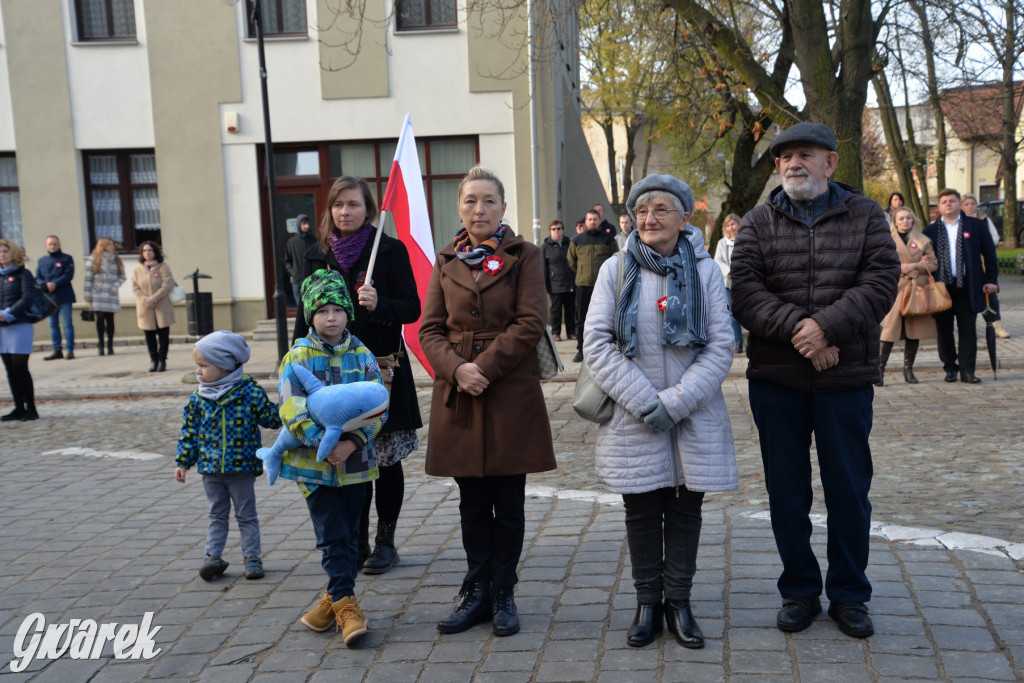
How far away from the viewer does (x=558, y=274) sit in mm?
14812

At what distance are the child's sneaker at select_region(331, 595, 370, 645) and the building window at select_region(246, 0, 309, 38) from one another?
15971 mm

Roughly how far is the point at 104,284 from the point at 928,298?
12956 millimetres

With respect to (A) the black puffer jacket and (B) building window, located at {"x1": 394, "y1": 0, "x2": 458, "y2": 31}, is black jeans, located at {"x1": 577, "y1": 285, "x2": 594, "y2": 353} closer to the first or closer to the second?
(B) building window, located at {"x1": 394, "y1": 0, "x2": 458, "y2": 31}

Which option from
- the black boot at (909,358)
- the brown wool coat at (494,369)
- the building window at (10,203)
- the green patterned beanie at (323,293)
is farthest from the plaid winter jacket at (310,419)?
the building window at (10,203)

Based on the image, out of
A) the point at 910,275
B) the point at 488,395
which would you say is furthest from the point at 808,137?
the point at 910,275

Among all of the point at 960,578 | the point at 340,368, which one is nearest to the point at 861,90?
the point at 960,578

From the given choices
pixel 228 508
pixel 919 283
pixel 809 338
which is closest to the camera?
pixel 809 338

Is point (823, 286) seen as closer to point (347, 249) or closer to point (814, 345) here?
point (814, 345)

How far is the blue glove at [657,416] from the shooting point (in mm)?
3752

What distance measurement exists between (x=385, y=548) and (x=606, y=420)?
168 cm

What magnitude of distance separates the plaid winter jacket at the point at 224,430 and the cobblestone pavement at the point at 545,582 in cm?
62

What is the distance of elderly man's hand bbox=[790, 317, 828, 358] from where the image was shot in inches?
147

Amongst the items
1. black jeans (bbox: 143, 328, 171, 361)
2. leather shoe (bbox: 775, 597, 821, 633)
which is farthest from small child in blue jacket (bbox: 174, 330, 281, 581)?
black jeans (bbox: 143, 328, 171, 361)

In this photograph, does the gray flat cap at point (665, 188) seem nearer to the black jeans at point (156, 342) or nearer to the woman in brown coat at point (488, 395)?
the woman in brown coat at point (488, 395)
